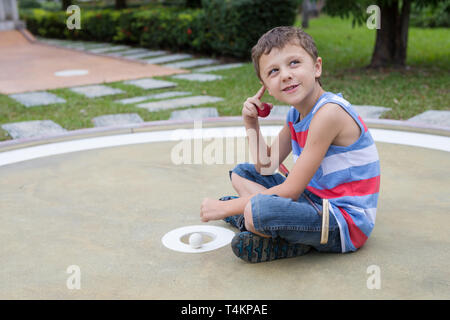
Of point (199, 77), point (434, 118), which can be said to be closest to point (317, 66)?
point (434, 118)

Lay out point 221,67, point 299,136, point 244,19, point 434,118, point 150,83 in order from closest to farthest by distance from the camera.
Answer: point 299,136, point 434,118, point 150,83, point 221,67, point 244,19

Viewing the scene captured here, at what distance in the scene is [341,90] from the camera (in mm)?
5645

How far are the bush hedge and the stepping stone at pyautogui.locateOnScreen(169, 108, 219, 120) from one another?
3.75 metres

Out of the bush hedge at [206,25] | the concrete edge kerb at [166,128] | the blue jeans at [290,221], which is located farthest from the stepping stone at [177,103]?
the blue jeans at [290,221]

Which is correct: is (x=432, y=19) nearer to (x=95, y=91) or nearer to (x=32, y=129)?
(x=95, y=91)

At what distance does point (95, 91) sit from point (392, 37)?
12.6 feet

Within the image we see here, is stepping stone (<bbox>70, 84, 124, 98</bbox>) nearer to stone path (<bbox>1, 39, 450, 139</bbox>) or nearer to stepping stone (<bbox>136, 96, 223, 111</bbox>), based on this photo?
stone path (<bbox>1, 39, 450, 139</bbox>)

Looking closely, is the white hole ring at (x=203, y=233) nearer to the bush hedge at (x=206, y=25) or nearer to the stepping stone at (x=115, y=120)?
the stepping stone at (x=115, y=120)

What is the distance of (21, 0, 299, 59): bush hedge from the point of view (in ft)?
26.9

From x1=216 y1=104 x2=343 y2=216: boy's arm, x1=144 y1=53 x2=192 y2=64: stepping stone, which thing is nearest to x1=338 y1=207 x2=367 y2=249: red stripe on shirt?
x1=216 y1=104 x2=343 y2=216: boy's arm

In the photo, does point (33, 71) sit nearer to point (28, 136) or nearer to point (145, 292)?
point (28, 136)

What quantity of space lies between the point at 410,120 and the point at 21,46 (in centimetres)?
1099

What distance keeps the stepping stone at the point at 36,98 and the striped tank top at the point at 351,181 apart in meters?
4.23

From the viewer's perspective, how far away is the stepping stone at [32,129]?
4.21 meters
